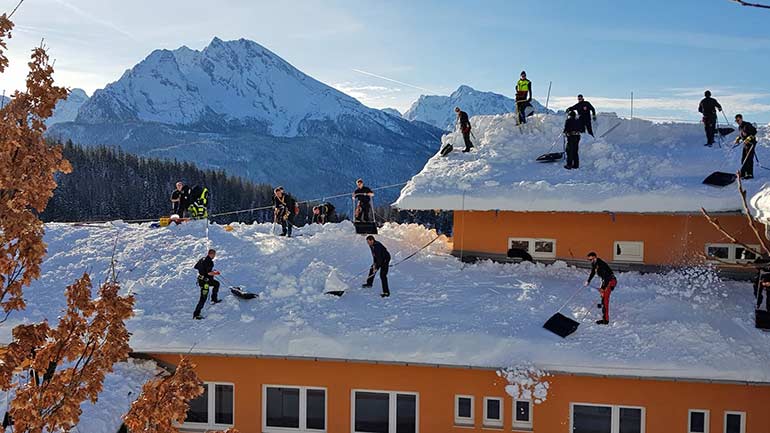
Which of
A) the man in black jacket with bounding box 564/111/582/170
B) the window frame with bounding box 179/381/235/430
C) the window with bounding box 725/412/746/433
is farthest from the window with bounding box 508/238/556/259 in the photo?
the window frame with bounding box 179/381/235/430

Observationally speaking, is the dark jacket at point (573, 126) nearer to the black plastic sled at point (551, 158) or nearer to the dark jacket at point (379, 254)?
the black plastic sled at point (551, 158)

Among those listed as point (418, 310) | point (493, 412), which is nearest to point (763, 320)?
point (493, 412)

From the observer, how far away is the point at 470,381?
43.8ft

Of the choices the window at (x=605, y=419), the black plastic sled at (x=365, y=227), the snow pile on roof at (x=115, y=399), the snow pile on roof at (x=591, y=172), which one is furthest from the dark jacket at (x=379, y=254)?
the snow pile on roof at (x=115, y=399)

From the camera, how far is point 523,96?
68.1 feet

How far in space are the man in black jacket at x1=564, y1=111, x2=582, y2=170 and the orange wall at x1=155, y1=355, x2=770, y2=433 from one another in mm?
7030

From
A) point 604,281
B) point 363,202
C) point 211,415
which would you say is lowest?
point 211,415

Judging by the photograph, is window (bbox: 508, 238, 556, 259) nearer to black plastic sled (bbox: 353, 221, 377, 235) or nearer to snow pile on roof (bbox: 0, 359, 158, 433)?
black plastic sled (bbox: 353, 221, 377, 235)

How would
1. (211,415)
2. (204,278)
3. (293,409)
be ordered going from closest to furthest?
1. (293,409)
2. (211,415)
3. (204,278)

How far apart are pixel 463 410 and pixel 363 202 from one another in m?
7.94

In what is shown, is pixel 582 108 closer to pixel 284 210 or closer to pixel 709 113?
pixel 709 113

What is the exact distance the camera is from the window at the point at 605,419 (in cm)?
1300

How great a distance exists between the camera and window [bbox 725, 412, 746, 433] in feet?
41.4

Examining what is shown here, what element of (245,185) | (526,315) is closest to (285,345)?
(526,315)
